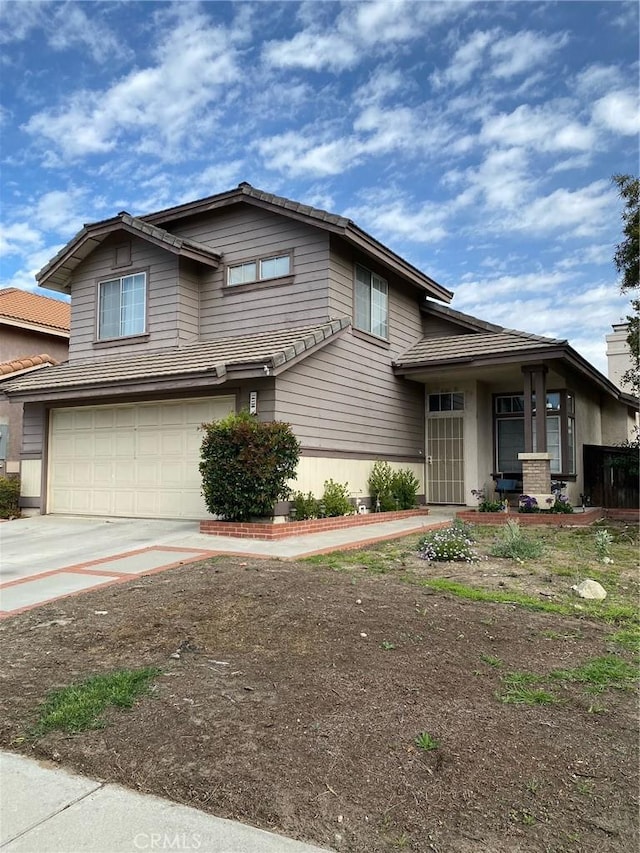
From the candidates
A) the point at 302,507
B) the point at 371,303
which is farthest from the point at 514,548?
the point at 371,303

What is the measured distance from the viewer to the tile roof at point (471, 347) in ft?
44.9

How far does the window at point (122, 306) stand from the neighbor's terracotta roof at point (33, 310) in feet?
17.7

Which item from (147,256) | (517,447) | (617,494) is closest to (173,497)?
(147,256)

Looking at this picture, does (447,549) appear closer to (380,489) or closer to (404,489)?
(380,489)

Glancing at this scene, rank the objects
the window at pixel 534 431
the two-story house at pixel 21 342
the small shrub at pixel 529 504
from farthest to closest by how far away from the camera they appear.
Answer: the two-story house at pixel 21 342, the window at pixel 534 431, the small shrub at pixel 529 504

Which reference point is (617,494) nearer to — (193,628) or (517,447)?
(517,447)

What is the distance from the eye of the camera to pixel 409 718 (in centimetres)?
350

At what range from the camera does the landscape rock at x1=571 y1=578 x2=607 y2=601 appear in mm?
6275

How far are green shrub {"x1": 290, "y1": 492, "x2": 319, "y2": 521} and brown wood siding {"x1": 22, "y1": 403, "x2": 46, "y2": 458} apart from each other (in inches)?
262

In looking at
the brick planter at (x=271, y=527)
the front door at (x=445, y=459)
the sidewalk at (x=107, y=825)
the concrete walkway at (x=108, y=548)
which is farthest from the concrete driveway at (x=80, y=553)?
the front door at (x=445, y=459)

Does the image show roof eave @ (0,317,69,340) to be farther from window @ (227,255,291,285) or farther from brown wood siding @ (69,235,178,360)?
window @ (227,255,291,285)

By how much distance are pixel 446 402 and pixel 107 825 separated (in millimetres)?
15003

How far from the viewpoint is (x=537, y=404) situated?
13562 mm

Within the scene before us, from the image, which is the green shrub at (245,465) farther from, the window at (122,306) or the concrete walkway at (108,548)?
the window at (122,306)
